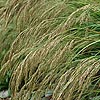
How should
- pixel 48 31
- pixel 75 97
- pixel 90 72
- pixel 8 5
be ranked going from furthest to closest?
pixel 8 5 < pixel 48 31 < pixel 75 97 < pixel 90 72

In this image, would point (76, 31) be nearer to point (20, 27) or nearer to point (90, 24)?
point (90, 24)

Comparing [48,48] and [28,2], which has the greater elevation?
[28,2]

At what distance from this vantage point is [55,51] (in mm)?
2367

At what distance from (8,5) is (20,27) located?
9.8 inches

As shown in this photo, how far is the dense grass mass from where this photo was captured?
2.10 metres

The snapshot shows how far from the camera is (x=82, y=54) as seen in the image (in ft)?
7.98

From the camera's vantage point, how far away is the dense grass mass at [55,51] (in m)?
2.10

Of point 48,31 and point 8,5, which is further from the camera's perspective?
point 8,5

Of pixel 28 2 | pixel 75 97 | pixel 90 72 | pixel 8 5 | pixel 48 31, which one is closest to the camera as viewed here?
pixel 90 72

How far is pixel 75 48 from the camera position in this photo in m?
2.38

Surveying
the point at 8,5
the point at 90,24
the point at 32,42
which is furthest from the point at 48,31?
the point at 8,5

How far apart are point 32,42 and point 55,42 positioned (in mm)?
404

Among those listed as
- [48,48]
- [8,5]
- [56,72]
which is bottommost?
[56,72]

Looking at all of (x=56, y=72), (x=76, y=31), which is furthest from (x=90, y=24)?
(x=56, y=72)
